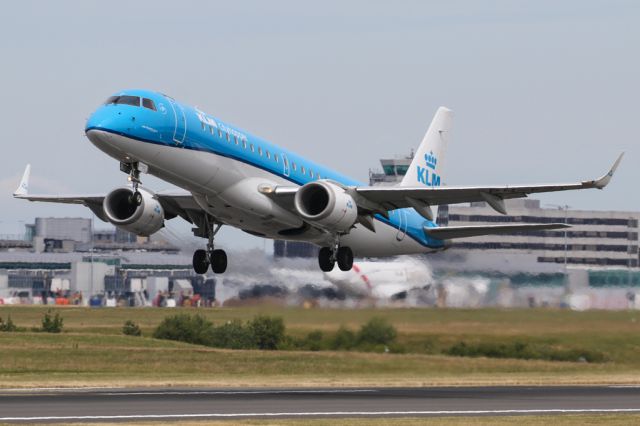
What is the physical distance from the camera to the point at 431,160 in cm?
5712

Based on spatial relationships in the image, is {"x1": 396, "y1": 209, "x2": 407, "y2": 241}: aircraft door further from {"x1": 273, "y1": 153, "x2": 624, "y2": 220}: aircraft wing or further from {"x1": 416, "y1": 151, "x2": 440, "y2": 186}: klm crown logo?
{"x1": 416, "y1": 151, "x2": 440, "y2": 186}: klm crown logo

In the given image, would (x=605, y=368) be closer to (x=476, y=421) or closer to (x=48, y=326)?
(x=476, y=421)

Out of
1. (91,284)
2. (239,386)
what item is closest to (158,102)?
(239,386)

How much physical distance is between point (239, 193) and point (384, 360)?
21882mm

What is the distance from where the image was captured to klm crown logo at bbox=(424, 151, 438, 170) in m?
56.8

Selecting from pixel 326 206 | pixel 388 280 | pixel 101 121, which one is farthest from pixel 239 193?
pixel 388 280

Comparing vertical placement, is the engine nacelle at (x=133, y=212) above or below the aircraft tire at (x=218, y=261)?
above

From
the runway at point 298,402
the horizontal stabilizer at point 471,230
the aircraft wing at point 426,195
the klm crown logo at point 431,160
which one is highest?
the klm crown logo at point 431,160

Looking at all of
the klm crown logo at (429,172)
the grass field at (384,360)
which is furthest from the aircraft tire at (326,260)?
the klm crown logo at (429,172)

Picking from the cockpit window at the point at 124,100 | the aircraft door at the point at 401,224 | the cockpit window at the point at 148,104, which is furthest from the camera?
the aircraft door at the point at 401,224

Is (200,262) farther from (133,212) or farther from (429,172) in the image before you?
(429,172)

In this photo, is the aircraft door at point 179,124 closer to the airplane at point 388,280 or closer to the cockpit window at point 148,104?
the cockpit window at point 148,104

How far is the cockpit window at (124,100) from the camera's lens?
128 ft

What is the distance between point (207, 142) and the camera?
41.1 metres
